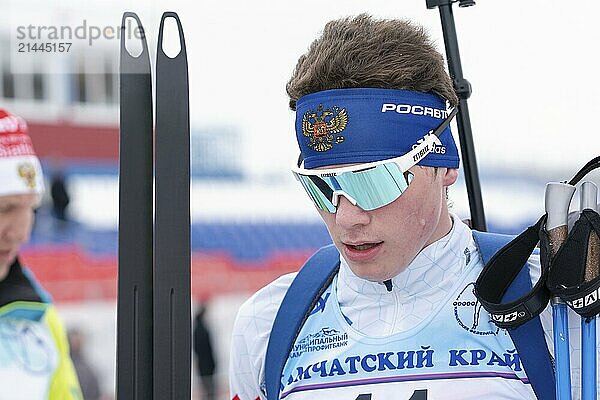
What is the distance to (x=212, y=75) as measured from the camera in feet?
5.24

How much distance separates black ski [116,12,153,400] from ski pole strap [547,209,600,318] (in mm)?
A: 374

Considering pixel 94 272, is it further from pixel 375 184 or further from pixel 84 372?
pixel 375 184

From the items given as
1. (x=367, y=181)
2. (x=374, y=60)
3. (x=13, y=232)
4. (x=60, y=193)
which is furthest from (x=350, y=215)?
(x=60, y=193)

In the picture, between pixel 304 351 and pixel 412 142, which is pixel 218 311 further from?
pixel 412 142

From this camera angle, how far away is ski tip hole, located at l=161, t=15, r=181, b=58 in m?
0.78

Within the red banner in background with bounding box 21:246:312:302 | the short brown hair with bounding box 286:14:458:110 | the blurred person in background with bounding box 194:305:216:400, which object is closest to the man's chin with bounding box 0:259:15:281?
the red banner in background with bounding box 21:246:312:302

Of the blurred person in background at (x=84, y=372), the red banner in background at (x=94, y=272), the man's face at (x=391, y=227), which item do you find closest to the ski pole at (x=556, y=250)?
the man's face at (x=391, y=227)

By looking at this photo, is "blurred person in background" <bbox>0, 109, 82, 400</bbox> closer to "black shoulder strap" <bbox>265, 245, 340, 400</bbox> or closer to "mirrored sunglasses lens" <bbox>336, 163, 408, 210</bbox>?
"black shoulder strap" <bbox>265, 245, 340, 400</bbox>

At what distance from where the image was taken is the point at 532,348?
85 cm

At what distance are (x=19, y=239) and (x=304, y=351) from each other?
1242mm

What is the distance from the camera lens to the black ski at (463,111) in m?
1.13

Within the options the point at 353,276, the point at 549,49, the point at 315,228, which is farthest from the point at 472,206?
the point at 315,228

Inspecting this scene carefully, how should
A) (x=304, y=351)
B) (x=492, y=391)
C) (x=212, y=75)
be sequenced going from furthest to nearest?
(x=212, y=75) → (x=304, y=351) → (x=492, y=391)

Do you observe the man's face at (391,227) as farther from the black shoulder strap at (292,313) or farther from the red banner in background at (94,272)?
the red banner in background at (94,272)
